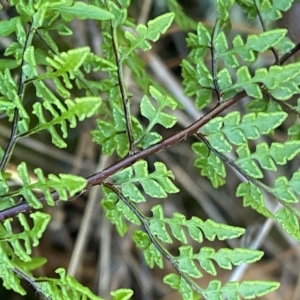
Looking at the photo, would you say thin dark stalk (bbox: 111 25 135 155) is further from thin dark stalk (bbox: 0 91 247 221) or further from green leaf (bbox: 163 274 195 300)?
green leaf (bbox: 163 274 195 300)

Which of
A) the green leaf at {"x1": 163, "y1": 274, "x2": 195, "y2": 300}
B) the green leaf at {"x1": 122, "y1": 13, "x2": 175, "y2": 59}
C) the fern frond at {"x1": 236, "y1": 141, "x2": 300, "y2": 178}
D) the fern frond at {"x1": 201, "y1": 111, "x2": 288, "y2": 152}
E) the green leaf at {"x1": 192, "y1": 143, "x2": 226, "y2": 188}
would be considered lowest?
the green leaf at {"x1": 163, "y1": 274, "x2": 195, "y2": 300}

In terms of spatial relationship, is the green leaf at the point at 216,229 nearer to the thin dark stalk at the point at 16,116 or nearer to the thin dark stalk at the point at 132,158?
the thin dark stalk at the point at 132,158

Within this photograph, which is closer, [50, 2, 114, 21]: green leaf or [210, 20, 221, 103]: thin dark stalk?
[50, 2, 114, 21]: green leaf

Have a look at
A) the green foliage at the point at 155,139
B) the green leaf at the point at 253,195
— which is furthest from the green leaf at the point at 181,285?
the green leaf at the point at 253,195

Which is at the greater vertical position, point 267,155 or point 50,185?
point 50,185

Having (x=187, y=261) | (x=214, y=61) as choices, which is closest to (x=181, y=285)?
(x=187, y=261)

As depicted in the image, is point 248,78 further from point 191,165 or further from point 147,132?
point 191,165

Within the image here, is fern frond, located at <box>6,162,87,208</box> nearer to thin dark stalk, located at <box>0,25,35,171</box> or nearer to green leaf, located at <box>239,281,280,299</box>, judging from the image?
thin dark stalk, located at <box>0,25,35,171</box>

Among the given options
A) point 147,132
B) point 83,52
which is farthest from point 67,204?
point 83,52

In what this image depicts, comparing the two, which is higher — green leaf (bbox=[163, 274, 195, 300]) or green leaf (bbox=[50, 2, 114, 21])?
green leaf (bbox=[50, 2, 114, 21])

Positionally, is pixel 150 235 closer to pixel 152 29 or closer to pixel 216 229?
pixel 216 229

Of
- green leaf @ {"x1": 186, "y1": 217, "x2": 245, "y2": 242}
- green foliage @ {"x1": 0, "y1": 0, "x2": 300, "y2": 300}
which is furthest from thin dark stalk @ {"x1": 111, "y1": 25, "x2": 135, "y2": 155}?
green leaf @ {"x1": 186, "y1": 217, "x2": 245, "y2": 242}
